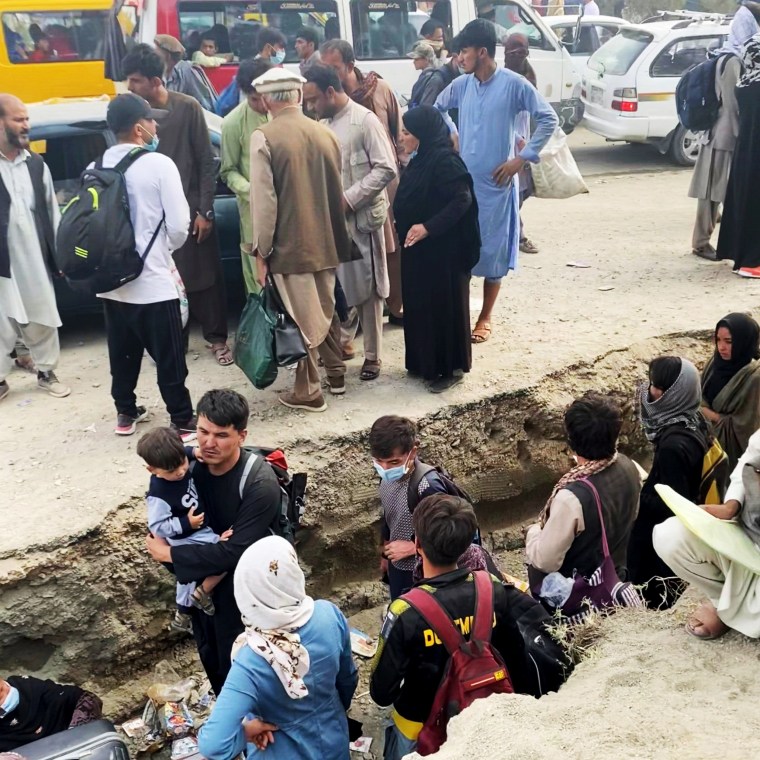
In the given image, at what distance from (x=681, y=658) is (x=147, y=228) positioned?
295 centimetres

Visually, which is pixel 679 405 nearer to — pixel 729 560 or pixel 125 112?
pixel 729 560

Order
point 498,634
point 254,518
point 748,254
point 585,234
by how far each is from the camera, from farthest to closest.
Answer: point 585,234 → point 748,254 → point 254,518 → point 498,634

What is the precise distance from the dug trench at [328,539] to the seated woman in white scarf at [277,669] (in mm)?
1666

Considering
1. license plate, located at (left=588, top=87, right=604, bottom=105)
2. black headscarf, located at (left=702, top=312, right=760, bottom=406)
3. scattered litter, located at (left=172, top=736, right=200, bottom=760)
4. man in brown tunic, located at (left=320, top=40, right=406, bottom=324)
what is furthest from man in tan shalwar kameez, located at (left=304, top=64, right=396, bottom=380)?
license plate, located at (left=588, top=87, right=604, bottom=105)

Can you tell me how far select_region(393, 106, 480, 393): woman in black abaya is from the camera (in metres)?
4.54

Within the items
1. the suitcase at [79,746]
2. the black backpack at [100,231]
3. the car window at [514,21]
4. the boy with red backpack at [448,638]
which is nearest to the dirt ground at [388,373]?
the suitcase at [79,746]

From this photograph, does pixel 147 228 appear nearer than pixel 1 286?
Yes

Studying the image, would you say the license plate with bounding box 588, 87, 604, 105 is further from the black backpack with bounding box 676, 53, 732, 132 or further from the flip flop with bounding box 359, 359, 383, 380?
the flip flop with bounding box 359, 359, 383, 380

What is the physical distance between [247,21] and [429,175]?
24.0 feet

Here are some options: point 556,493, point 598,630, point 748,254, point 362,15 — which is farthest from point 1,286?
point 362,15

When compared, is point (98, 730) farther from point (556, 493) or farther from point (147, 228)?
point (147, 228)

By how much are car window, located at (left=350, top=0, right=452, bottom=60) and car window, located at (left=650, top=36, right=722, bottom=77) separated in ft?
9.49

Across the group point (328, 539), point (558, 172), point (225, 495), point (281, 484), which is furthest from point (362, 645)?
point (558, 172)

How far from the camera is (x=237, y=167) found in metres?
5.27
